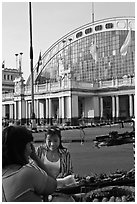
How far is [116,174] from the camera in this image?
215 centimetres

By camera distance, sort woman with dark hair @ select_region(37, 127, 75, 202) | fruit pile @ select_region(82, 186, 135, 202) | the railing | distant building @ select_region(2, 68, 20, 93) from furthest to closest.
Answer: the railing
distant building @ select_region(2, 68, 20, 93)
fruit pile @ select_region(82, 186, 135, 202)
woman with dark hair @ select_region(37, 127, 75, 202)

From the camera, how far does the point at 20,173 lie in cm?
101

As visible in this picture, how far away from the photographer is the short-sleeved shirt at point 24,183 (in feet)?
3.29

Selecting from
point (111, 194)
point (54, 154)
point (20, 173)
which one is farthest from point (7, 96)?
point (20, 173)

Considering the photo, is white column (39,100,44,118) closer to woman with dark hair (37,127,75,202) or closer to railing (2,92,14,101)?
railing (2,92,14,101)

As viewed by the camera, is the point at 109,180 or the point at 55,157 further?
the point at 109,180

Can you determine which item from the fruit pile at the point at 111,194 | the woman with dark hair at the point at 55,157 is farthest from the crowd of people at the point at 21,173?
the fruit pile at the point at 111,194

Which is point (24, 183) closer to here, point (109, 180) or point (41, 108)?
point (109, 180)

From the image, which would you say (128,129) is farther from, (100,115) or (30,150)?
(30,150)

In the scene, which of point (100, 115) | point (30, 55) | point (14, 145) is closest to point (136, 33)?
point (30, 55)

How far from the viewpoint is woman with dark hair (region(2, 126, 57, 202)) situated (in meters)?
1.01

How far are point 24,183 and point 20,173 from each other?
0.12 feet

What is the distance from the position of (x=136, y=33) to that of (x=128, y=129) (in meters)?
0.82

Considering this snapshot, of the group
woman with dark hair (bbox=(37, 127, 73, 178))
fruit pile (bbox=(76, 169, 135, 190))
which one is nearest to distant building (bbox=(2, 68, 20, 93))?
woman with dark hair (bbox=(37, 127, 73, 178))
